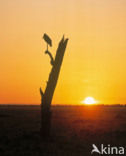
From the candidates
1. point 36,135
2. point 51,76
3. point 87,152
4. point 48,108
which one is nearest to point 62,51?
point 51,76

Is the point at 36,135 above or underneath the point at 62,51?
underneath

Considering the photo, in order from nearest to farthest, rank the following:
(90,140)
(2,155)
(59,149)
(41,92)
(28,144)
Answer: (2,155), (59,149), (28,144), (90,140), (41,92)

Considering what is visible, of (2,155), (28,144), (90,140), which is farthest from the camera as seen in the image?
(90,140)

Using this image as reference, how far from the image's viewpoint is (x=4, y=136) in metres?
23.8

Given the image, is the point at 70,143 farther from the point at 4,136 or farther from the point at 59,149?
the point at 4,136

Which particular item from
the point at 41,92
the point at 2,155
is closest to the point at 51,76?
the point at 41,92

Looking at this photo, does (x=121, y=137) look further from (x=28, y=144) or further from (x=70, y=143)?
(x=28, y=144)

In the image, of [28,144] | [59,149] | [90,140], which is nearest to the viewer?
[59,149]

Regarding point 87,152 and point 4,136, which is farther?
point 4,136

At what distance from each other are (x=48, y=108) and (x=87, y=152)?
5991 millimetres

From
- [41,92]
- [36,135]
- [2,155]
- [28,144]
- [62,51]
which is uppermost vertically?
[62,51]

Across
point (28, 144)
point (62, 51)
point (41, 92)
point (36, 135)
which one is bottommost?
point (28, 144)

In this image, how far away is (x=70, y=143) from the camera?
2094cm

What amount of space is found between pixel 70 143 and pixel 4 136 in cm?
485
